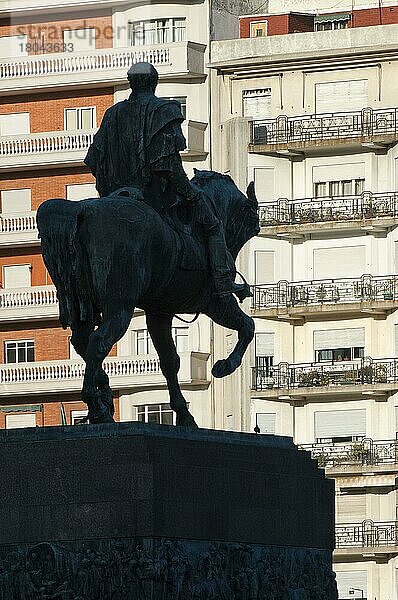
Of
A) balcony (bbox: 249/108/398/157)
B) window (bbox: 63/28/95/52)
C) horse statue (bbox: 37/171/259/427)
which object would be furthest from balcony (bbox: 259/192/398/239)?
horse statue (bbox: 37/171/259/427)

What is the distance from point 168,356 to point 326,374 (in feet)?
146

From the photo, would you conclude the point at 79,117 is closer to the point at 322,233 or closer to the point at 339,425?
the point at 322,233

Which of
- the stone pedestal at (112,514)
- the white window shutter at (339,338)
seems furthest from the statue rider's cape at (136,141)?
the white window shutter at (339,338)

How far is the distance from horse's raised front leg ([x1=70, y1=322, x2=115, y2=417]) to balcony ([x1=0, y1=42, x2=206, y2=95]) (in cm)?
4735

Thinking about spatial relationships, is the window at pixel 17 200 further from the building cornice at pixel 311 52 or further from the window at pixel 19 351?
the building cornice at pixel 311 52

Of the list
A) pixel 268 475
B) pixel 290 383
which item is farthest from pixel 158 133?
pixel 290 383

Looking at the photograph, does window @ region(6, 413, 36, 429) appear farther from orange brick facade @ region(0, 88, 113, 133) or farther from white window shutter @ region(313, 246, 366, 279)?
white window shutter @ region(313, 246, 366, 279)

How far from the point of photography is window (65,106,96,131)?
3130 inches

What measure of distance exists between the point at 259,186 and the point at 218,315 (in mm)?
45290

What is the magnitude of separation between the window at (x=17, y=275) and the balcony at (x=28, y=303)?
90 centimetres

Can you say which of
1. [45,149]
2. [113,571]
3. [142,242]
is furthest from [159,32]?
[113,571]

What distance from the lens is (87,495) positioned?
2902 centimetres

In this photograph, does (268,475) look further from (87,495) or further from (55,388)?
(55,388)

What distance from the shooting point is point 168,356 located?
104 feet
